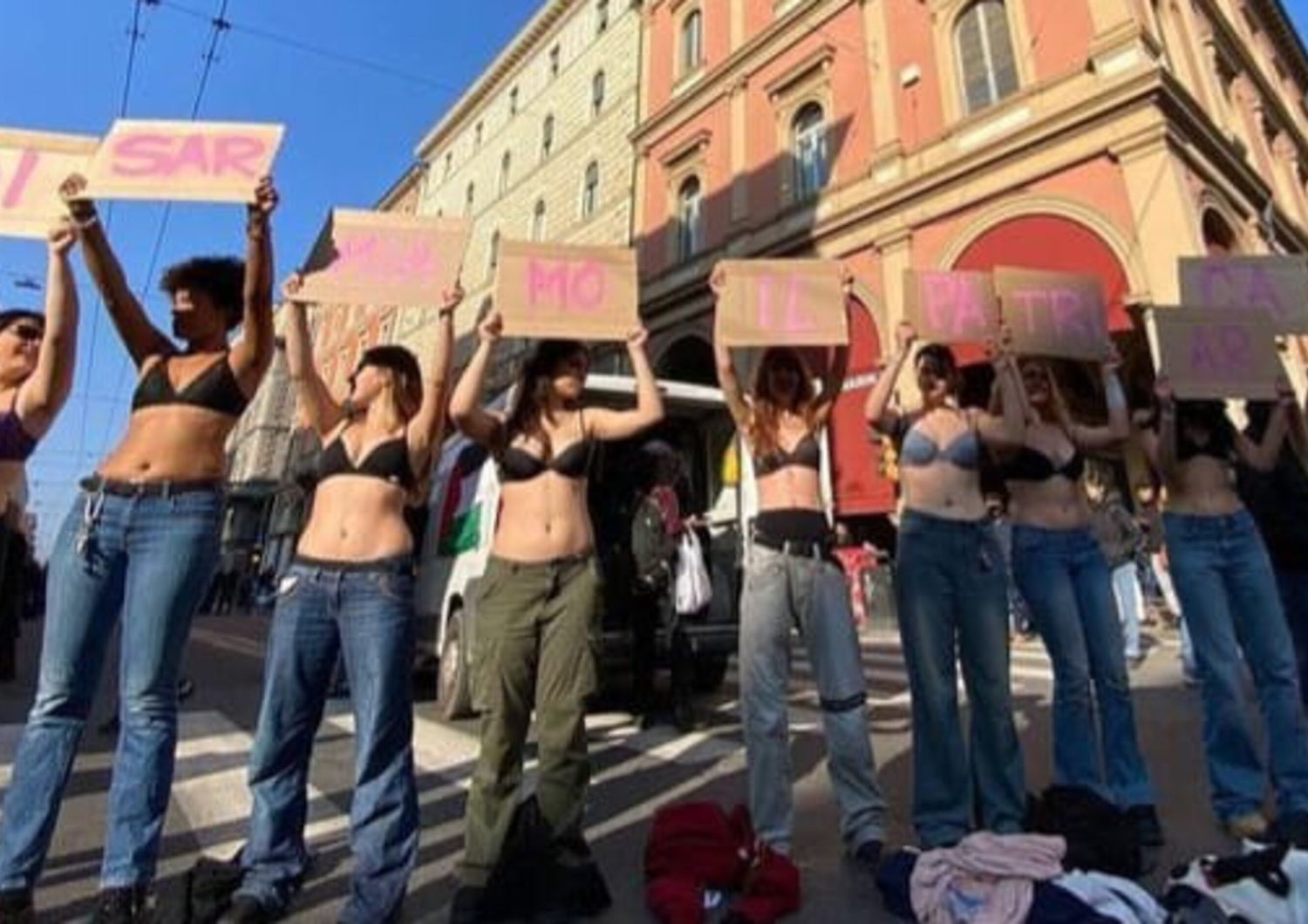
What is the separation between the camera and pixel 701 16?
74.0 feet

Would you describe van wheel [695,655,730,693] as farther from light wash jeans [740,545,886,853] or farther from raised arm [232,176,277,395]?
raised arm [232,176,277,395]

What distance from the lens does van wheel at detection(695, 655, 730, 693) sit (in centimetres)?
731

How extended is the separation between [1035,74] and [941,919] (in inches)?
620

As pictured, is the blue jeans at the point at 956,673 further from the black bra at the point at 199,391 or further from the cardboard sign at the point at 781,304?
the black bra at the point at 199,391

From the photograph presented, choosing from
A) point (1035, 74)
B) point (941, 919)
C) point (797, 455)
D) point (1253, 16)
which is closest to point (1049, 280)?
point (797, 455)

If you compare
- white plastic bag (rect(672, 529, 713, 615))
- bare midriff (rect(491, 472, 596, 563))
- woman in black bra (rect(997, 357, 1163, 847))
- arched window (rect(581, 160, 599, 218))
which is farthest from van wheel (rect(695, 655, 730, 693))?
arched window (rect(581, 160, 599, 218))

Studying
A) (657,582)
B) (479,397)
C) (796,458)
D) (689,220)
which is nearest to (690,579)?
(657,582)

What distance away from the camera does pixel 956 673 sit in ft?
11.1

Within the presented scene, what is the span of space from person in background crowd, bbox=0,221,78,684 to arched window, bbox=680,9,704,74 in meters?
22.1

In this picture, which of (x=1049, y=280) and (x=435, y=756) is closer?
(x=1049, y=280)

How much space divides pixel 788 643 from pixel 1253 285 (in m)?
3.08

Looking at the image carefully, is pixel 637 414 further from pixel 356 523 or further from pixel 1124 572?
pixel 1124 572

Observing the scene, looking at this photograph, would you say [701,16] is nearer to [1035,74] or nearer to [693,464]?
[1035,74]

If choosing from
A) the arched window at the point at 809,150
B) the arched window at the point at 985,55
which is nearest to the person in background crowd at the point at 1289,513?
the arched window at the point at 985,55
